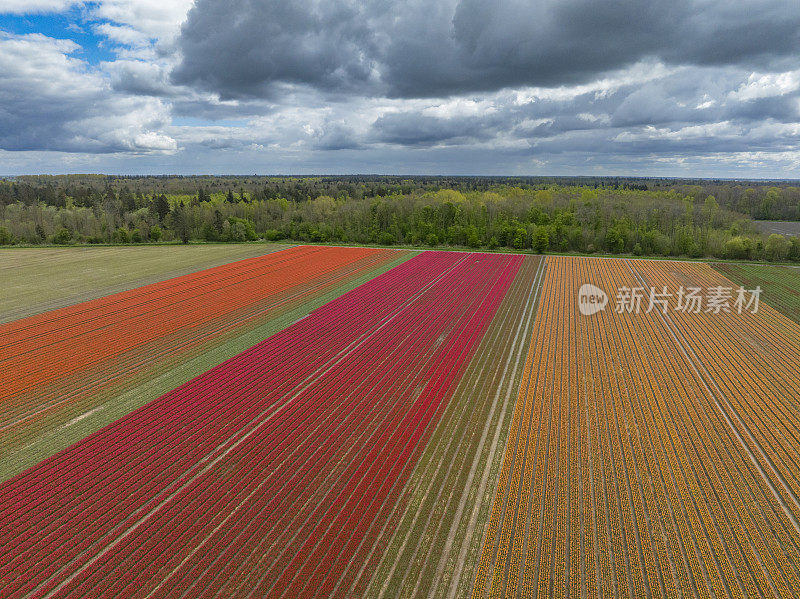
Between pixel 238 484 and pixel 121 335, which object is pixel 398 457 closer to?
pixel 238 484

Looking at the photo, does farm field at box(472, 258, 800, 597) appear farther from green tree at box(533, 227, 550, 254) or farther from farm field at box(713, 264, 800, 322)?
green tree at box(533, 227, 550, 254)

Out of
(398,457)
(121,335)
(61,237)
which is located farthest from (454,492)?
(61,237)

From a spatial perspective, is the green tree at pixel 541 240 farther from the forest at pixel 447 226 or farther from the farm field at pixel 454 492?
the farm field at pixel 454 492

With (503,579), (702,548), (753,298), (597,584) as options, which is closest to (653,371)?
(702,548)

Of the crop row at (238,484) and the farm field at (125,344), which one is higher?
the crop row at (238,484)

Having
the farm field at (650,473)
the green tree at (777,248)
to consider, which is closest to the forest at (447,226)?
the green tree at (777,248)

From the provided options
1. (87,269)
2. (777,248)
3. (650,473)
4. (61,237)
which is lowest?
(87,269)
